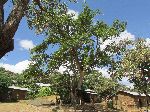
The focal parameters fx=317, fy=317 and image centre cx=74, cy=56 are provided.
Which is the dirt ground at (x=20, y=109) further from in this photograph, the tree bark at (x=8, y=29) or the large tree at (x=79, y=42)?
the tree bark at (x=8, y=29)

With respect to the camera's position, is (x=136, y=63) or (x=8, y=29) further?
(x=136, y=63)

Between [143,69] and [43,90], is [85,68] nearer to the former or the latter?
[143,69]

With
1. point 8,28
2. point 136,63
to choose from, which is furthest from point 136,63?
point 8,28

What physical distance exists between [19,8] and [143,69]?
47.5 metres

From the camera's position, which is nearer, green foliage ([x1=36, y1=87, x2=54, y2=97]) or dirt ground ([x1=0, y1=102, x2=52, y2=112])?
dirt ground ([x1=0, y1=102, x2=52, y2=112])

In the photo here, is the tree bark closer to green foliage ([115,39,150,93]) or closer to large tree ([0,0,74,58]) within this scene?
large tree ([0,0,74,58])

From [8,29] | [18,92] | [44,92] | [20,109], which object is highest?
[44,92]

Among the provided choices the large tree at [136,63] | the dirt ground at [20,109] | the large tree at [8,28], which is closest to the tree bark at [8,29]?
the large tree at [8,28]

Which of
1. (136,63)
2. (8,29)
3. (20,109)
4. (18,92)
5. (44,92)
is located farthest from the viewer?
(44,92)

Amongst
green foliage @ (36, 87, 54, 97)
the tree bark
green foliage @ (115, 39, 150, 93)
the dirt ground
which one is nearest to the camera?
the tree bark

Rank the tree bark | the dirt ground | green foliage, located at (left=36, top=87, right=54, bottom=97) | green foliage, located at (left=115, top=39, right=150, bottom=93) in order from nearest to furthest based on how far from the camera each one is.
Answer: the tree bark < the dirt ground < green foliage, located at (left=115, top=39, right=150, bottom=93) < green foliage, located at (left=36, top=87, right=54, bottom=97)

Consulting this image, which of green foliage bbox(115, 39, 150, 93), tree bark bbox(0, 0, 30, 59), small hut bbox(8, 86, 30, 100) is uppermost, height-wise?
green foliage bbox(115, 39, 150, 93)

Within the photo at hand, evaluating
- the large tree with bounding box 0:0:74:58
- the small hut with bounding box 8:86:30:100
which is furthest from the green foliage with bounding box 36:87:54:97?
the large tree with bounding box 0:0:74:58

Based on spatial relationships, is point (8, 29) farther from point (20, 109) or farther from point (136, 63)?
point (136, 63)
